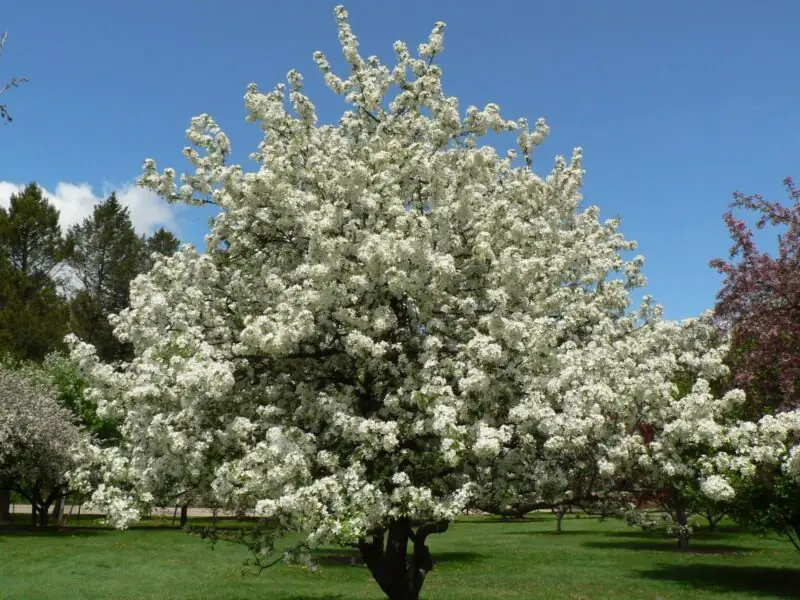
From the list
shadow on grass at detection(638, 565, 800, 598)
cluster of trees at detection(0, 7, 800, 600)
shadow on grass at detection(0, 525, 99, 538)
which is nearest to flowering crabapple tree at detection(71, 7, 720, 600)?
cluster of trees at detection(0, 7, 800, 600)

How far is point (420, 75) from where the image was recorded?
51.6 ft

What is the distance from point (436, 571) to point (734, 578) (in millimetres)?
12928

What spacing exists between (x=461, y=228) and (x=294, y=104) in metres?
4.54

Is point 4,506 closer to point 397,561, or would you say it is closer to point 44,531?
point 44,531

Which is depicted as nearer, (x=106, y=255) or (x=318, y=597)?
(x=318, y=597)

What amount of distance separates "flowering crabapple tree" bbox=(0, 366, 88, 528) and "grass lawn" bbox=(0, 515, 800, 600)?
380 cm

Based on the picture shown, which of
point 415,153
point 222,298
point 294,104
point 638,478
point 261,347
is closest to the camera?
point 261,347

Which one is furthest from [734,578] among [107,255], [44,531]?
[107,255]

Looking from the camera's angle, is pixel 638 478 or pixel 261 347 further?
pixel 638 478

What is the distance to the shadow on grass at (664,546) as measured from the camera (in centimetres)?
4534

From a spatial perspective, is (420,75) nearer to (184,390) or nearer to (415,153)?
(415,153)

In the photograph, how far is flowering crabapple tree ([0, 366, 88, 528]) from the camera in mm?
42000

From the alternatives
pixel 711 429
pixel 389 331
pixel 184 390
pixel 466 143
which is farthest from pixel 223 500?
pixel 466 143

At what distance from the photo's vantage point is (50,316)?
67.1m
